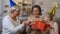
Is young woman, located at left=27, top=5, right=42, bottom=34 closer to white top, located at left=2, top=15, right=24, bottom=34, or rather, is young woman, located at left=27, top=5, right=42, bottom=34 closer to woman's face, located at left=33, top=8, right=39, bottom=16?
woman's face, located at left=33, top=8, right=39, bottom=16

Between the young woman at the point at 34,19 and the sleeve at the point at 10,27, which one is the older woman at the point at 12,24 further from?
the young woman at the point at 34,19

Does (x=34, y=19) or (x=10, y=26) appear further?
(x=34, y=19)

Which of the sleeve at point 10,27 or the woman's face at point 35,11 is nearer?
the sleeve at point 10,27

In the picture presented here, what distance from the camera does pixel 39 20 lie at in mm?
2170

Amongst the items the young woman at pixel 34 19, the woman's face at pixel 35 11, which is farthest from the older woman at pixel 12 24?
the woman's face at pixel 35 11

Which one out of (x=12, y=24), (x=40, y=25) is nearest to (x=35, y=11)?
(x=40, y=25)

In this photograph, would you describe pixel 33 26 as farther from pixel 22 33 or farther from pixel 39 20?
pixel 22 33

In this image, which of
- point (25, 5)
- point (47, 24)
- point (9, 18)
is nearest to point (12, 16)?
point (9, 18)

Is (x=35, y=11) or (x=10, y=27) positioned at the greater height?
(x=35, y=11)

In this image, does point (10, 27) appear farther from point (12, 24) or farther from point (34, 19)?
point (34, 19)

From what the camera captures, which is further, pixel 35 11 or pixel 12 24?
pixel 35 11

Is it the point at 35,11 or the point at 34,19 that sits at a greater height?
the point at 35,11

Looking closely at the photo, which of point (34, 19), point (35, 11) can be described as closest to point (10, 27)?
point (34, 19)

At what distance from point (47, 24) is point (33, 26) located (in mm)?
202
